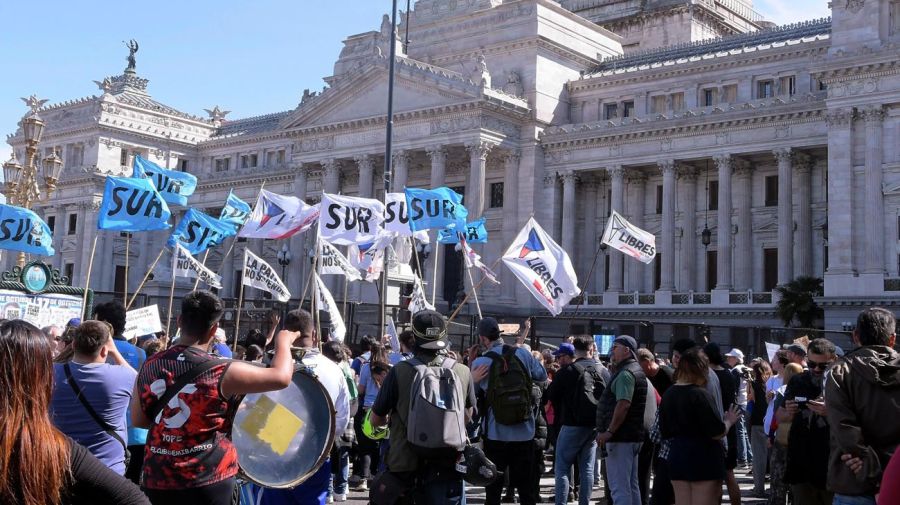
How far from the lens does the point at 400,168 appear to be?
5234 cm

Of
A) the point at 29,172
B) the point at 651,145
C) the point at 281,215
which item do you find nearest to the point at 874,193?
the point at 651,145

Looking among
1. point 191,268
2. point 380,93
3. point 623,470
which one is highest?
point 380,93

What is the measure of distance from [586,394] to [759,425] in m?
4.93

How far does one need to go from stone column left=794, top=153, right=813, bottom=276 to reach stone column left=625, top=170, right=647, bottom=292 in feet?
25.3

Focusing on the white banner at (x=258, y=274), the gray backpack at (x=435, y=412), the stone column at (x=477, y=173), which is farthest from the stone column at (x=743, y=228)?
the gray backpack at (x=435, y=412)

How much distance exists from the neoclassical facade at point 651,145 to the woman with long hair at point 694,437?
31.7 metres

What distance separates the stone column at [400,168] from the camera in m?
52.0

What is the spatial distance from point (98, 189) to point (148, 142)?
4.58m

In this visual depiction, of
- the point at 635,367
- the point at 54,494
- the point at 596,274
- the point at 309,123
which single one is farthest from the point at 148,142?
the point at 54,494

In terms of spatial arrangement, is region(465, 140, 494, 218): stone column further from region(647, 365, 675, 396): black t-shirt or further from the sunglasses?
the sunglasses

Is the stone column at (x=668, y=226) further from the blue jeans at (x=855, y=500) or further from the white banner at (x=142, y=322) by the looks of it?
the blue jeans at (x=855, y=500)

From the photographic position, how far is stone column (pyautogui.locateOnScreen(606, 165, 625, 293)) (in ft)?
161

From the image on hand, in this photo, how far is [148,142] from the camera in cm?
6988

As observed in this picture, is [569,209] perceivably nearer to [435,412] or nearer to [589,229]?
[589,229]
